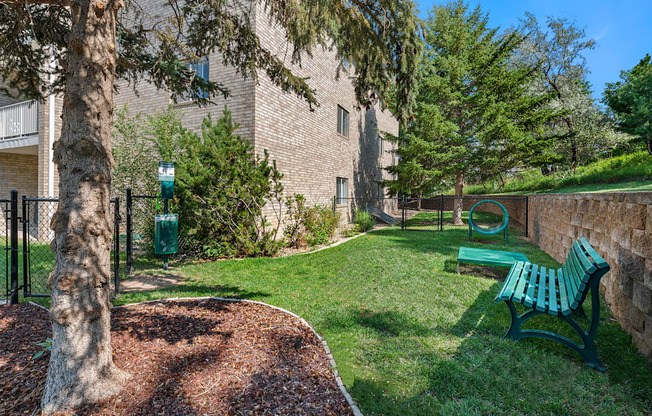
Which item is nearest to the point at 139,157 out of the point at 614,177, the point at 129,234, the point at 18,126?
the point at 129,234

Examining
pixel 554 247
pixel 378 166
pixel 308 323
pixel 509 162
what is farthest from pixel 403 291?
pixel 378 166

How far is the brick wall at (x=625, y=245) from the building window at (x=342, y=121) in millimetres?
10173

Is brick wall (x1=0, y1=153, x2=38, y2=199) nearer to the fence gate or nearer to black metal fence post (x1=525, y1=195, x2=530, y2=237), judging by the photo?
the fence gate

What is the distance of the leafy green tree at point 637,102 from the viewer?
1184 centimetres

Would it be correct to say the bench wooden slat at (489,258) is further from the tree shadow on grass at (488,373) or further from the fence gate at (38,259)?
the fence gate at (38,259)

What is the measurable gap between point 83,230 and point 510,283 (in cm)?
402

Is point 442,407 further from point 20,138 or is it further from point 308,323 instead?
point 20,138

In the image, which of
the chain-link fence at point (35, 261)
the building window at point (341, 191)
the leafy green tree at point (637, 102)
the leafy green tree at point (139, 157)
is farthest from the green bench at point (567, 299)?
the leafy green tree at point (637, 102)

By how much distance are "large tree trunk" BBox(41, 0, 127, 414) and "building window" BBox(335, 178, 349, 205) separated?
38.6ft

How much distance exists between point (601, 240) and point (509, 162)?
36.7 ft

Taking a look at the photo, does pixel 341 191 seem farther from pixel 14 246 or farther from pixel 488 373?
pixel 488 373

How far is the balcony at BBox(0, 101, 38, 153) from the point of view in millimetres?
11039

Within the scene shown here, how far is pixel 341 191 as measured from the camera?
48.2ft

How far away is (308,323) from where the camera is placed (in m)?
3.65
